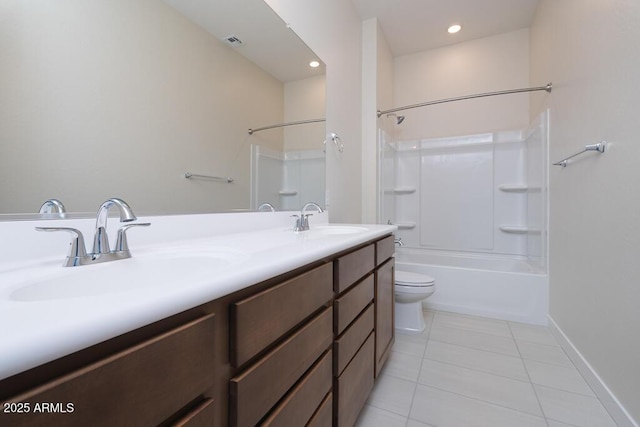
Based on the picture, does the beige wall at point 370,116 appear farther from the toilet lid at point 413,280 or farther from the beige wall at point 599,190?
the beige wall at point 599,190

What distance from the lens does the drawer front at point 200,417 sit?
418 millimetres

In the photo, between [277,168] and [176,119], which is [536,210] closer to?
[277,168]

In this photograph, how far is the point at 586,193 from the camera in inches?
60.4

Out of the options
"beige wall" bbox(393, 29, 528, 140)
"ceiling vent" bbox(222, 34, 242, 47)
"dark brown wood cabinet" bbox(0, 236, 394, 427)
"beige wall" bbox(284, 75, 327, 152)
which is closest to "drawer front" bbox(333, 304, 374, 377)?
"dark brown wood cabinet" bbox(0, 236, 394, 427)

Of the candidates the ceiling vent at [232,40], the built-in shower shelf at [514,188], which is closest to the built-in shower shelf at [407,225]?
the built-in shower shelf at [514,188]

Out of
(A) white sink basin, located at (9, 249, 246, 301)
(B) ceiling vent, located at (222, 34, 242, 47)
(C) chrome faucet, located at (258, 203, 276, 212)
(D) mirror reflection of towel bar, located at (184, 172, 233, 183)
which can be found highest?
(B) ceiling vent, located at (222, 34, 242, 47)

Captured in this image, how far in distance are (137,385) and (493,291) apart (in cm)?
263

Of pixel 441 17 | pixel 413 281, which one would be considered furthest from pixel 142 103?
pixel 441 17

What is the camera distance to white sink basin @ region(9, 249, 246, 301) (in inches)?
19.6

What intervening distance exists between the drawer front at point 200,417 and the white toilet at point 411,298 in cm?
180

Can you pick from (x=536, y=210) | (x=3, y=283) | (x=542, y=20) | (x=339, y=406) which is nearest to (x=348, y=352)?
(x=339, y=406)

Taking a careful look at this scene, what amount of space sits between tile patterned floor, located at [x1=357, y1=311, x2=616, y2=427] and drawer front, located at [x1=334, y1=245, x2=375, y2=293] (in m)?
0.69

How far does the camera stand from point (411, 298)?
208 cm

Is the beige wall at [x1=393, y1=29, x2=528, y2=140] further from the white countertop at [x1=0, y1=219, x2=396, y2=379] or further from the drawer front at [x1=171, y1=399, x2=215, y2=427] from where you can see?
the drawer front at [x1=171, y1=399, x2=215, y2=427]
